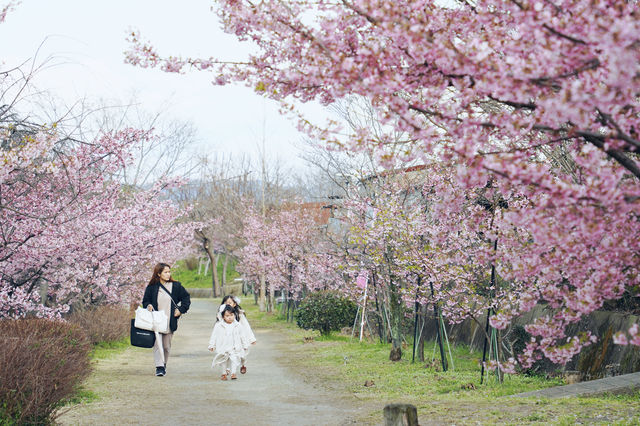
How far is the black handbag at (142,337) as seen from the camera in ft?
36.3

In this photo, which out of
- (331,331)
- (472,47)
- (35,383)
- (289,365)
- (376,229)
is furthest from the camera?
(331,331)

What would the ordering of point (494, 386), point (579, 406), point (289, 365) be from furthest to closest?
point (289, 365)
point (494, 386)
point (579, 406)

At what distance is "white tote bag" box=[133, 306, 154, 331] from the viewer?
36.4ft

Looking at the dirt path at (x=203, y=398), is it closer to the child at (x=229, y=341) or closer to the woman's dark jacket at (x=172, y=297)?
the child at (x=229, y=341)

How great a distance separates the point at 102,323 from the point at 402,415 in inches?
566

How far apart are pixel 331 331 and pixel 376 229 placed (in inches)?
380

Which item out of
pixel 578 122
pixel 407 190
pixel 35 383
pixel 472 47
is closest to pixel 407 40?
pixel 472 47

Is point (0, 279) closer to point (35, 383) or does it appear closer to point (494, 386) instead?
A: point (35, 383)

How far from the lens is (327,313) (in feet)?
70.7

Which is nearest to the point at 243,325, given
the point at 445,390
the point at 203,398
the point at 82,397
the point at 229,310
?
the point at 229,310

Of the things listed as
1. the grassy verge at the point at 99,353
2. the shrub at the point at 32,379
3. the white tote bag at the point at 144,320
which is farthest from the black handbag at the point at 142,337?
the shrub at the point at 32,379

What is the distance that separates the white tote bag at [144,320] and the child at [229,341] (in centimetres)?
143

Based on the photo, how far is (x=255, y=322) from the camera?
3089cm

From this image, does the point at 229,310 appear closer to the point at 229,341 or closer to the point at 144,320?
the point at 229,341
